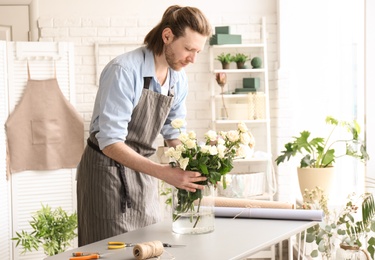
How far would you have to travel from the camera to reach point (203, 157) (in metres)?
2.40

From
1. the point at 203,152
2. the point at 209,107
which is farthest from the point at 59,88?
the point at 203,152

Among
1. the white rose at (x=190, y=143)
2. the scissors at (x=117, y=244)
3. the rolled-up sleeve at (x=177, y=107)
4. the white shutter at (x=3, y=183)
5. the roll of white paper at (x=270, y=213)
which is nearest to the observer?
the scissors at (x=117, y=244)

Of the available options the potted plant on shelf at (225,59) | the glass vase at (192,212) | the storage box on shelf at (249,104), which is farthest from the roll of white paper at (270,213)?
the potted plant on shelf at (225,59)

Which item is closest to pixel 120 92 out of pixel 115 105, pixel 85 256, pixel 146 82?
pixel 115 105

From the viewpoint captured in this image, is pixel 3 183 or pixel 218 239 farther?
pixel 3 183

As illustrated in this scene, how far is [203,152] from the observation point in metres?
2.39

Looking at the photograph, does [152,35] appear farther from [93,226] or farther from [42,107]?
[42,107]

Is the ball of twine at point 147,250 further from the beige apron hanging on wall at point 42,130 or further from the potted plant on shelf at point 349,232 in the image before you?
the beige apron hanging on wall at point 42,130

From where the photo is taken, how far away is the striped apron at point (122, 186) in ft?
9.21

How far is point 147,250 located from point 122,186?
31.6 inches

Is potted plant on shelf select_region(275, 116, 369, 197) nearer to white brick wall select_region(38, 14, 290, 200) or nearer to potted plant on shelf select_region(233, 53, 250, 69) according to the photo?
white brick wall select_region(38, 14, 290, 200)

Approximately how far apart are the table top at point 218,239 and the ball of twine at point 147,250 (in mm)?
36

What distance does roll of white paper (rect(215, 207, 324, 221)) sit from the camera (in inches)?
104

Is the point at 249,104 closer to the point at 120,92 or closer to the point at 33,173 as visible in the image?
the point at 33,173
